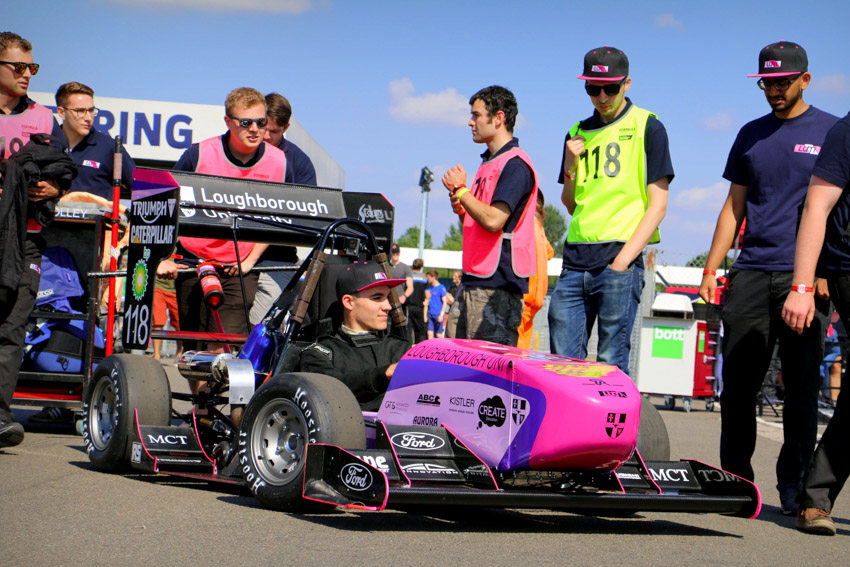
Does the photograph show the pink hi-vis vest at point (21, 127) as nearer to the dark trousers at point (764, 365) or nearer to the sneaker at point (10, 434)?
the sneaker at point (10, 434)

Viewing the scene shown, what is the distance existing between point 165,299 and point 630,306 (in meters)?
8.57

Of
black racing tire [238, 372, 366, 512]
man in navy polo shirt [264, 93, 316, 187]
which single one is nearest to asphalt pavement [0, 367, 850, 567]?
black racing tire [238, 372, 366, 512]

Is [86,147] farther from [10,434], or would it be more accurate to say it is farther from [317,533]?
[317,533]

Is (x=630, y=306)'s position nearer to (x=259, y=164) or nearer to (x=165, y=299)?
(x=259, y=164)

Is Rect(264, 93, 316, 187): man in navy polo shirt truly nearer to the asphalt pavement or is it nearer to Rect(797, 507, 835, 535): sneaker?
the asphalt pavement

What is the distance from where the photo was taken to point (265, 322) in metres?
5.51

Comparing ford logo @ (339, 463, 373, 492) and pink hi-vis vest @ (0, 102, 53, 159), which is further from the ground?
pink hi-vis vest @ (0, 102, 53, 159)

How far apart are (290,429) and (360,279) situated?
0.94 metres

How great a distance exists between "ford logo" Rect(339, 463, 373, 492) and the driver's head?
4.16 feet

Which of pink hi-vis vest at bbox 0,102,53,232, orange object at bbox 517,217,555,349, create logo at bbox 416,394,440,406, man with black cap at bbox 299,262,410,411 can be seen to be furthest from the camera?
pink hi-vis vest at bbox 0,102,53,232

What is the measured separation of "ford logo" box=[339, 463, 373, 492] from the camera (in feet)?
13.2

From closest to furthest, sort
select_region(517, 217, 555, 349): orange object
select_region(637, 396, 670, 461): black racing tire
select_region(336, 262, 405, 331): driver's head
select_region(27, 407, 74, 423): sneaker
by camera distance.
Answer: select_region(637, 396, 670, 461): black racing tire
select_region(336, 262, 405, 331): driver's head
select_region(517, 217, 555, 349): orange object
select_region(27, 407, 74, 423): sneaker

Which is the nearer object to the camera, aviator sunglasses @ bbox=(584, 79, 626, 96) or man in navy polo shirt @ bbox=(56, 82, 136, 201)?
aviator sunglasses @ bbox=(584, 79, 626, 96)

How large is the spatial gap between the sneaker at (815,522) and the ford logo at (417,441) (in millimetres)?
1747
